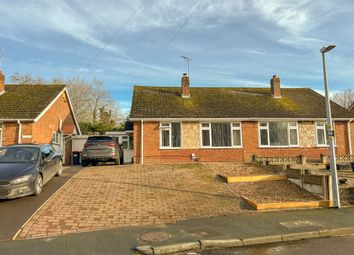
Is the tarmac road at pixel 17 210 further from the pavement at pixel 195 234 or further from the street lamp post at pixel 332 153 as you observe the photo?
the street lamp post at pixel 332 153

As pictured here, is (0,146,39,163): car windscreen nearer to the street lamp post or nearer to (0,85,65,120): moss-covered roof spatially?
(0,85,65,120): moss-covered roof

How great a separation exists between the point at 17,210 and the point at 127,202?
2.98 metres

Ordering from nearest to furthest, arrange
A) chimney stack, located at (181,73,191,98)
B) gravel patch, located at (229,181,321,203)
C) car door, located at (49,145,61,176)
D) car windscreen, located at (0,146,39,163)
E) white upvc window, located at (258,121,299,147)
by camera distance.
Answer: car windscreen, located at (0,146,39,163) < gravel patch, located at (229,181,321,203) < car door, located at (49,145,61,176) < white upvc window, located at (258,121,299,147) < chimney stack, located at (181,73,191,98)

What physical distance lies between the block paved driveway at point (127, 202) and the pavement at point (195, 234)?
572 mm

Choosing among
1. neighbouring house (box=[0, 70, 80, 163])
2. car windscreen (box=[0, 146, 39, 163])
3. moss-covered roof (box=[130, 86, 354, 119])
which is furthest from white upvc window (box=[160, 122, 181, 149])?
car windscreen (box=[0, 146, 39, 163])

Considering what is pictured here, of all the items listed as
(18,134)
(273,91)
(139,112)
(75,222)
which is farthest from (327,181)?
(18,134)

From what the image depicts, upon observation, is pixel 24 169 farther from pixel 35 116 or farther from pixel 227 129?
pixel 227 129

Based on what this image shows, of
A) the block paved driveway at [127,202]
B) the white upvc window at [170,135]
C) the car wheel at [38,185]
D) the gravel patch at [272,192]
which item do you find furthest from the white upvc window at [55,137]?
the gravel patch at [272,192]

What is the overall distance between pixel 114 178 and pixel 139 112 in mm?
7269

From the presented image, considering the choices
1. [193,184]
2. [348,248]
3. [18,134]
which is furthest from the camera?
[18,134]

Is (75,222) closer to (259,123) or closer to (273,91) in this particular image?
(259,123)

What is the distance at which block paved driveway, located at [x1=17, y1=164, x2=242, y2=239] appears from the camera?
287 inches

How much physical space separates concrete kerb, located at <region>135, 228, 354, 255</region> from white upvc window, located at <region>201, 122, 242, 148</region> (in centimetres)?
1227

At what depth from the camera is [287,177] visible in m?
12.1
